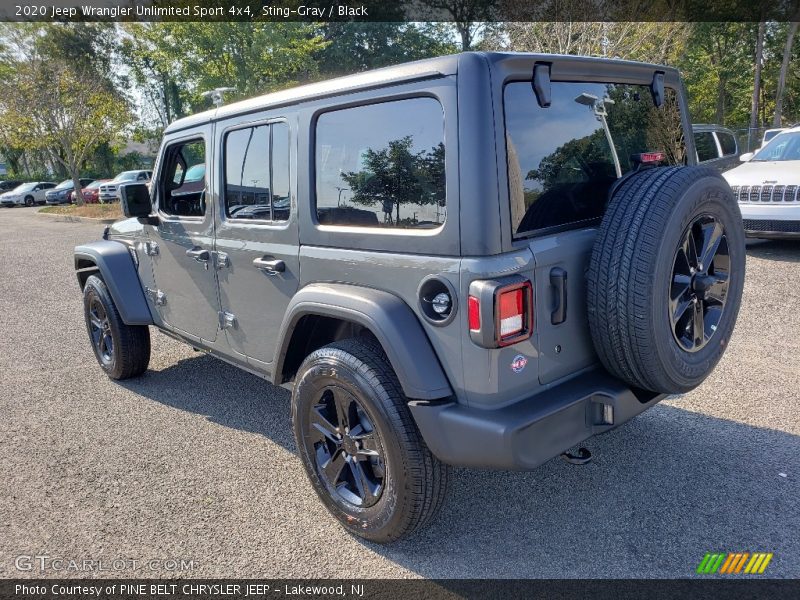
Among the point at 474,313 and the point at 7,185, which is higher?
the point at 7,185

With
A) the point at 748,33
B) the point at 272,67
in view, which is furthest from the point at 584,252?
the point at 748,33

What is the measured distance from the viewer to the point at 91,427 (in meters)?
4.02

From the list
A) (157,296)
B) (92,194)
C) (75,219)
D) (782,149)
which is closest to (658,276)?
(157,296)

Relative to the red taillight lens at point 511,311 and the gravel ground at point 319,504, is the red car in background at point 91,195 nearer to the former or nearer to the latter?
the gravel ground at point 319,504

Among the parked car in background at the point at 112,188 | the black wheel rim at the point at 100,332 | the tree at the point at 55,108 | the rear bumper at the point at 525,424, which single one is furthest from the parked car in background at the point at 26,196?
the rear bumper at the point at 525,424

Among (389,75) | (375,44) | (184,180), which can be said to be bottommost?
(184,180)

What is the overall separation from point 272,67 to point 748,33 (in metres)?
24.2

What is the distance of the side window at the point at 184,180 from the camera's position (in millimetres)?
3678

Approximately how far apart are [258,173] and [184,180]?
1013mm

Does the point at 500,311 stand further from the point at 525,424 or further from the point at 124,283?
the point at 124,283

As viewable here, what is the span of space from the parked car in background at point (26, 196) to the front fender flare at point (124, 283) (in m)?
35.7

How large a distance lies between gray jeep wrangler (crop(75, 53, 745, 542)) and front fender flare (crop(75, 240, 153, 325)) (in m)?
1.68

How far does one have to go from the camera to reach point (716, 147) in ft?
31.6

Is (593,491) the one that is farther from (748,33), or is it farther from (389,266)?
(748,33)
